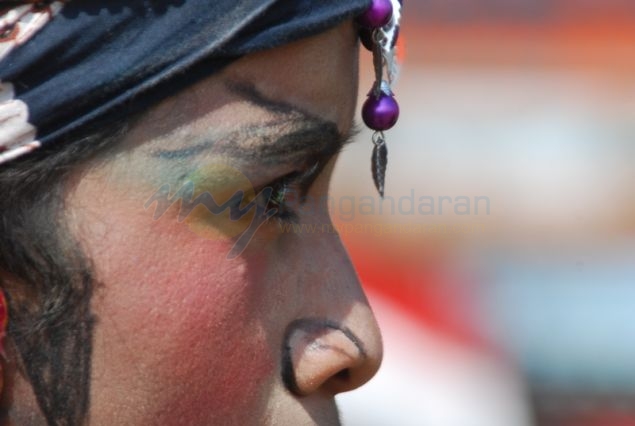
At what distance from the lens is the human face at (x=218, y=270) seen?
1696 millimetres

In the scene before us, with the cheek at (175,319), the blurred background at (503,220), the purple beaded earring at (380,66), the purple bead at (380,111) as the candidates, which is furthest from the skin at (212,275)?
the blurred background at (503,220)

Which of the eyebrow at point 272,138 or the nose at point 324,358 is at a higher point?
the eyebrow at point 272,138

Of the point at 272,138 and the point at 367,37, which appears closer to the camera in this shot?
the point at 272,138

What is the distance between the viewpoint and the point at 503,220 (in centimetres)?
629

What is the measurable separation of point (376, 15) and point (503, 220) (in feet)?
14.7

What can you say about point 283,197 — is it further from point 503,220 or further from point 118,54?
point 503,220

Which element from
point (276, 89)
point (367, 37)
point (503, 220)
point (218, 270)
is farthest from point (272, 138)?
point (503, 220)

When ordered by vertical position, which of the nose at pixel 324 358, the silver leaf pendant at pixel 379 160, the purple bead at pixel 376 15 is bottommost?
the nose at pixel 324 358

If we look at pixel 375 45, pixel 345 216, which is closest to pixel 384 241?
pixel 345 216

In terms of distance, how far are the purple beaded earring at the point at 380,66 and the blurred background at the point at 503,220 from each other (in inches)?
91.9

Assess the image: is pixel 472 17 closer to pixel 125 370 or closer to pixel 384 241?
pixel 384 241

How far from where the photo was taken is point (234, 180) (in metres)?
1.75

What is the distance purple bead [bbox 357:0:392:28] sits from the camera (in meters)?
1.92

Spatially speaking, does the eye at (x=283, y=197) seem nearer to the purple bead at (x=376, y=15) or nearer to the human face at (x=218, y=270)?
the human face at (x=218, y=270)
